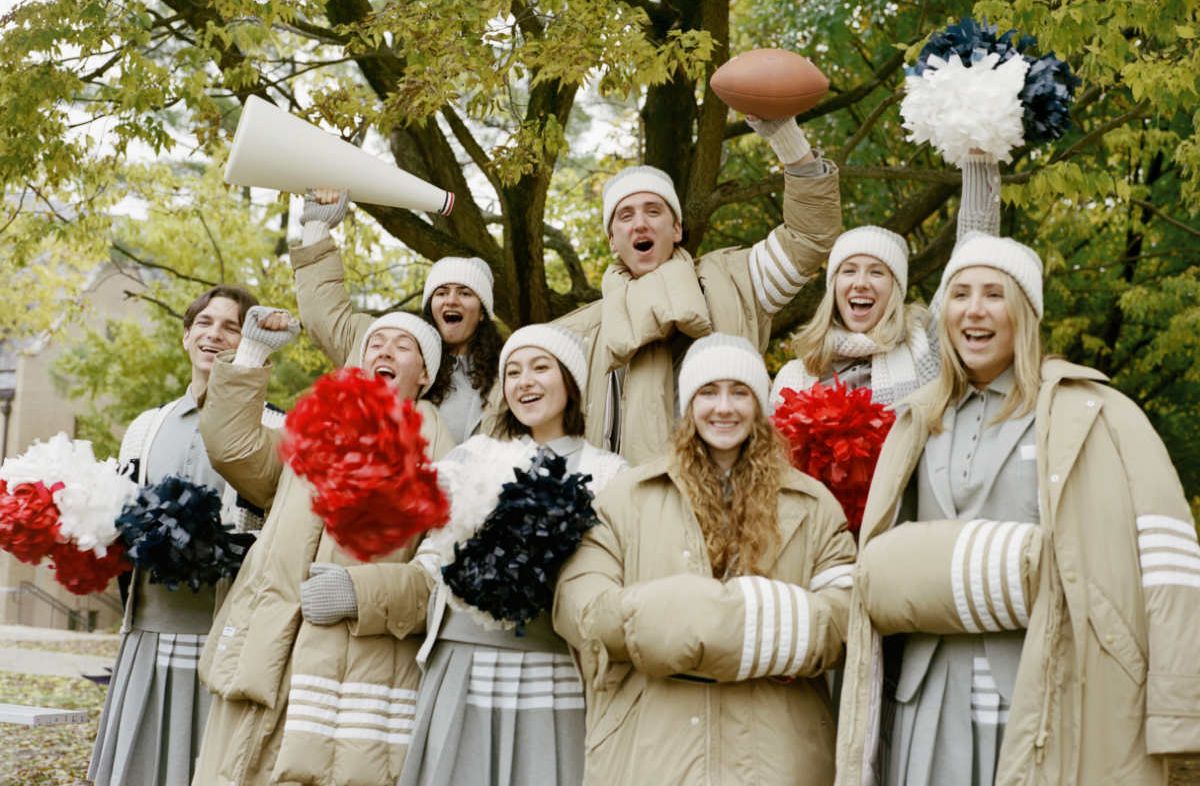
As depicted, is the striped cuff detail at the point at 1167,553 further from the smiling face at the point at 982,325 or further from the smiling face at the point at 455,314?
the smiling face at the point at 455,314

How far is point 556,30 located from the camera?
283 inches

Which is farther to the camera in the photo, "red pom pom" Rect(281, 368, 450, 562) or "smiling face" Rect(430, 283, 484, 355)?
"smiling face" Rect(430, 283, 484, 355)

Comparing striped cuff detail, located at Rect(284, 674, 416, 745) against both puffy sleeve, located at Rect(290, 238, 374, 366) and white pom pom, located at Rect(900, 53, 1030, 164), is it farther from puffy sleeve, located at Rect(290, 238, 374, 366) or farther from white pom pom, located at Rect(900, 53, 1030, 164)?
white pom pom, located at Rect(900, 53, 1030, 164)

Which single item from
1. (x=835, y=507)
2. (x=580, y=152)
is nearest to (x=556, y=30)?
(x=835, y=507)

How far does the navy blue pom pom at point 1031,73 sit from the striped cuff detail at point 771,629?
1840 mm

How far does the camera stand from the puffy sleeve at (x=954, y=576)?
340 cm

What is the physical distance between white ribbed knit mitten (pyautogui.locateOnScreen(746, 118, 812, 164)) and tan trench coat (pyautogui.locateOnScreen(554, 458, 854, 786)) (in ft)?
4.75

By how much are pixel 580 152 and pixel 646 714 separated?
15774 mm

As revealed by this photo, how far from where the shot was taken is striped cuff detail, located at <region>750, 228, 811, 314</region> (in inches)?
204

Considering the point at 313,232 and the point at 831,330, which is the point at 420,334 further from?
the point at 831,330

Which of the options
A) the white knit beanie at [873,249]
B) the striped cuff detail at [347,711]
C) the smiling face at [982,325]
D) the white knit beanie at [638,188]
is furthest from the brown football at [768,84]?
the striped cuff detail at [347,711]

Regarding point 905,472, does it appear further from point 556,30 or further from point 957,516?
point 556,30

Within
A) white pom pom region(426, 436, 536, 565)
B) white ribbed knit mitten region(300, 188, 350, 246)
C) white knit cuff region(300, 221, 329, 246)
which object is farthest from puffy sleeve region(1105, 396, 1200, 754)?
white knit cuff region(300, 221, 329, 246)

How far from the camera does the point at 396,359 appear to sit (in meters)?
5.31
